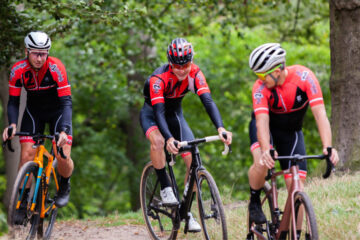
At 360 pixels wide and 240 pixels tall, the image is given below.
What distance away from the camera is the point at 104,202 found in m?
23.8

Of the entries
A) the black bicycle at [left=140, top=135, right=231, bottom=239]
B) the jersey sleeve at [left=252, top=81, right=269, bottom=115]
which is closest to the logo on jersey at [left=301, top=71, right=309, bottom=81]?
the jersey sleeve at [left=252, top=81, right=269, bottom=115]

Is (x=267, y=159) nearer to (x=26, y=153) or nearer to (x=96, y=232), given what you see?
(x=26, y=153)

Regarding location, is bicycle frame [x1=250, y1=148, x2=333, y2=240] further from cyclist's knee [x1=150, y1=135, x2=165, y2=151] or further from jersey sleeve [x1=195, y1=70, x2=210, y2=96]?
cyclist's knee [x1=150, y1=135, x2=165, y2=151]

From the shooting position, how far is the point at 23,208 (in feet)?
19.3

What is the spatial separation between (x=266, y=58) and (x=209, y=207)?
164cm

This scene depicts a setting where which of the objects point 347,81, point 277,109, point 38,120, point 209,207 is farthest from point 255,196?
point 347,81

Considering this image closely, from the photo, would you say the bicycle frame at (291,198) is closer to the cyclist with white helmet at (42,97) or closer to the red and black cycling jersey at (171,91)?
the red and black cycling jersey at (171,91)

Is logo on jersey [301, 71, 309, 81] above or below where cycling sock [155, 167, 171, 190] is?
above

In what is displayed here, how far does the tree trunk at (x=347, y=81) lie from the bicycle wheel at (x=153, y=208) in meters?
3.41

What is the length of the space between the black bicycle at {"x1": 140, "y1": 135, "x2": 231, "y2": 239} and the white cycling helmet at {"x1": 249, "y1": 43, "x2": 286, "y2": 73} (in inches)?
33.7

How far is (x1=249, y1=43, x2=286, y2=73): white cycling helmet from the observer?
4680 millimetres

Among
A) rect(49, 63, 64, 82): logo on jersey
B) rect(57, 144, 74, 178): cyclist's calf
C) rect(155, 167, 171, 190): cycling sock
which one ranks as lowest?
rect(155, 167, 171, 190): cycling sock

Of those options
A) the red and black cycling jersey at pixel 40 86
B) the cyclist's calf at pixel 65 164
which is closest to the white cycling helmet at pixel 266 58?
the red and black cycling jersey at pixel 40 86

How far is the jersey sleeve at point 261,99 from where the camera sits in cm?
472
